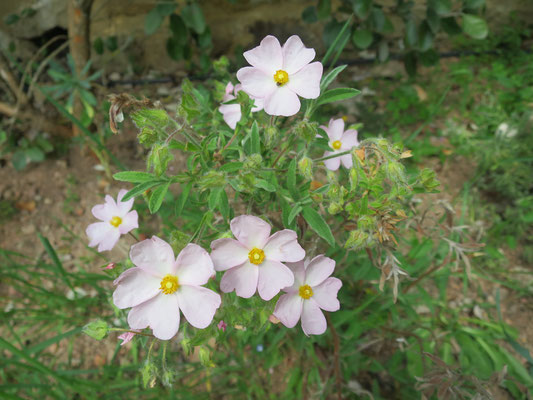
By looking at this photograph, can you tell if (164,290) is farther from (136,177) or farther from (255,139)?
(255,139)

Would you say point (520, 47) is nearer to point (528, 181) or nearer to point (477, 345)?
point (528, 181)

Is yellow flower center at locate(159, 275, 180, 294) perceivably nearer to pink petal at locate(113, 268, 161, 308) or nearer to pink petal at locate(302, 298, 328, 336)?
pink petal at locate(113, 268, 161, 308)

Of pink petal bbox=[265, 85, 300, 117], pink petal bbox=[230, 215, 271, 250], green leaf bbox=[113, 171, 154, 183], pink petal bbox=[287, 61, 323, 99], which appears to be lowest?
pink petal bbox=[230, 215, 271, 250]

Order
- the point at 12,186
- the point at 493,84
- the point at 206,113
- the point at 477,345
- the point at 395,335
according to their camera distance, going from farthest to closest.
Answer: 1. the point at 493,84
2. the point at 12,186
3. the point at 477,345
4. the point at 395,335
5. the point at 206,113

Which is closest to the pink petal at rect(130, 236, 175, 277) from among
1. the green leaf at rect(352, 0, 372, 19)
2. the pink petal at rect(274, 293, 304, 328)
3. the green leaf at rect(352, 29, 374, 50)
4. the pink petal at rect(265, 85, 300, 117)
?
the pink petal at rect(274, 293, 304, 328)

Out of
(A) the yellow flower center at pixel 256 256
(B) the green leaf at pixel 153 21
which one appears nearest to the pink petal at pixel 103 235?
(A) the yellow flower center at pixel 256 256

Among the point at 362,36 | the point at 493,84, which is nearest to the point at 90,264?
the point at 362,36
